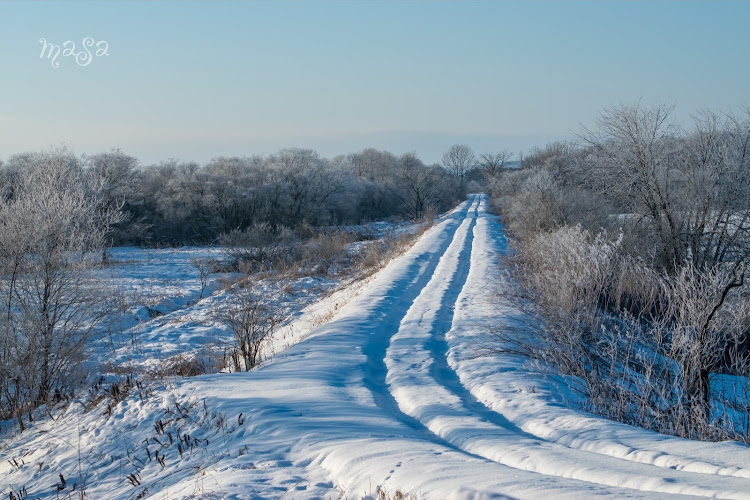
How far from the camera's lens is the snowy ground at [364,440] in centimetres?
457

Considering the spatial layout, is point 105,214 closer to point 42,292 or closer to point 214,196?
point 42,292

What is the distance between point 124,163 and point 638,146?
37.4 meters

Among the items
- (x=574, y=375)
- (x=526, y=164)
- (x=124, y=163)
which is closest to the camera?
(x=574, y=375)

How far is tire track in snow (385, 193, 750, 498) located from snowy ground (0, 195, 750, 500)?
0.02 metres

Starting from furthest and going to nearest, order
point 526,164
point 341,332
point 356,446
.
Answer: point 526,164, point 341,332, point 356,446

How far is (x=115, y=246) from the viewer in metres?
38.1

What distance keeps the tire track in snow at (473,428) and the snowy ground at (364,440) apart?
19 mm

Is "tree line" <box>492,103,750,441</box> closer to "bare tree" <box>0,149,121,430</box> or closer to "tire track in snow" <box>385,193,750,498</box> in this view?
A: "tire track in snow" <box>385,193,750,498</box>

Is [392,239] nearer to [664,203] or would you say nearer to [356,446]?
[664,203]

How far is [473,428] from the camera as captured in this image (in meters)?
6.13

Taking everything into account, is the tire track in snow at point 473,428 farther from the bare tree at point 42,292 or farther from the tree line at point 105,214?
the bare tree at point 42,292

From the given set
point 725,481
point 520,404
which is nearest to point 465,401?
point 520,404

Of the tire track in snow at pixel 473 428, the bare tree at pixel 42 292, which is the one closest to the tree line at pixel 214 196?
the bare tree at pixel 42 292

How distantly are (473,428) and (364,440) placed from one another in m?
1.22
